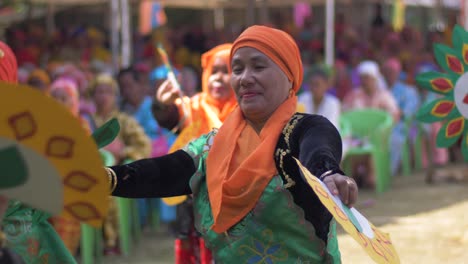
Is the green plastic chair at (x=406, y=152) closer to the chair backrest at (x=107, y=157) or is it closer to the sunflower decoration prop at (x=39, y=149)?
the chair backrest at (x=107, y=157)

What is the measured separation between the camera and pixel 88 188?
7.01 feet

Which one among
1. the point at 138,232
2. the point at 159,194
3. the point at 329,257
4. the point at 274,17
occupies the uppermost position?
the point at 159,194

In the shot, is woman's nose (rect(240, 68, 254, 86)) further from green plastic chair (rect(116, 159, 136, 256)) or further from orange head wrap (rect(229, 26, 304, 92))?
green plastic chair (rect(116, 159, 136, 256))

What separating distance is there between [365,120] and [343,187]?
8.12m

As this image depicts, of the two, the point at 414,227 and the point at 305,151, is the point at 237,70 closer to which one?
the point at 305,151

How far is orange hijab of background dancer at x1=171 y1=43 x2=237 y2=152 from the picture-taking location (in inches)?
175

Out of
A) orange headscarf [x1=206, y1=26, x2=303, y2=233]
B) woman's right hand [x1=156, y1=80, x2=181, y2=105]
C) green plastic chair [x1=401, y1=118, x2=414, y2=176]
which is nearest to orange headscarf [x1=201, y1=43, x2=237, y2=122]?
woman's right hand [x1=156, y1=80, x2=181, y2=105]

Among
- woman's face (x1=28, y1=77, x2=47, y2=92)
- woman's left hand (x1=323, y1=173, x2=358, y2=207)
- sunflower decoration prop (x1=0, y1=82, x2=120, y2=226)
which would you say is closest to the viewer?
sunflower decoration prop (x1=0, y1=82, x2=120, y2=226)

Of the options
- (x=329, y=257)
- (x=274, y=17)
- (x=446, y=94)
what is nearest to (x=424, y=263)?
(x=446, y=94)

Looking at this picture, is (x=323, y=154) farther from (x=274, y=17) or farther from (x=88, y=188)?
(x=274, y=17)

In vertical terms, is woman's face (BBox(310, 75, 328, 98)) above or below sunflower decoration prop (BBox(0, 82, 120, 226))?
below

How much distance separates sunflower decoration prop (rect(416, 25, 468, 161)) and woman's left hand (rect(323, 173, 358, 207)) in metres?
1.66

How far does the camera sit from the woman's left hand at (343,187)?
2508mm

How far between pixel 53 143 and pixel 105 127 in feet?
2.41
